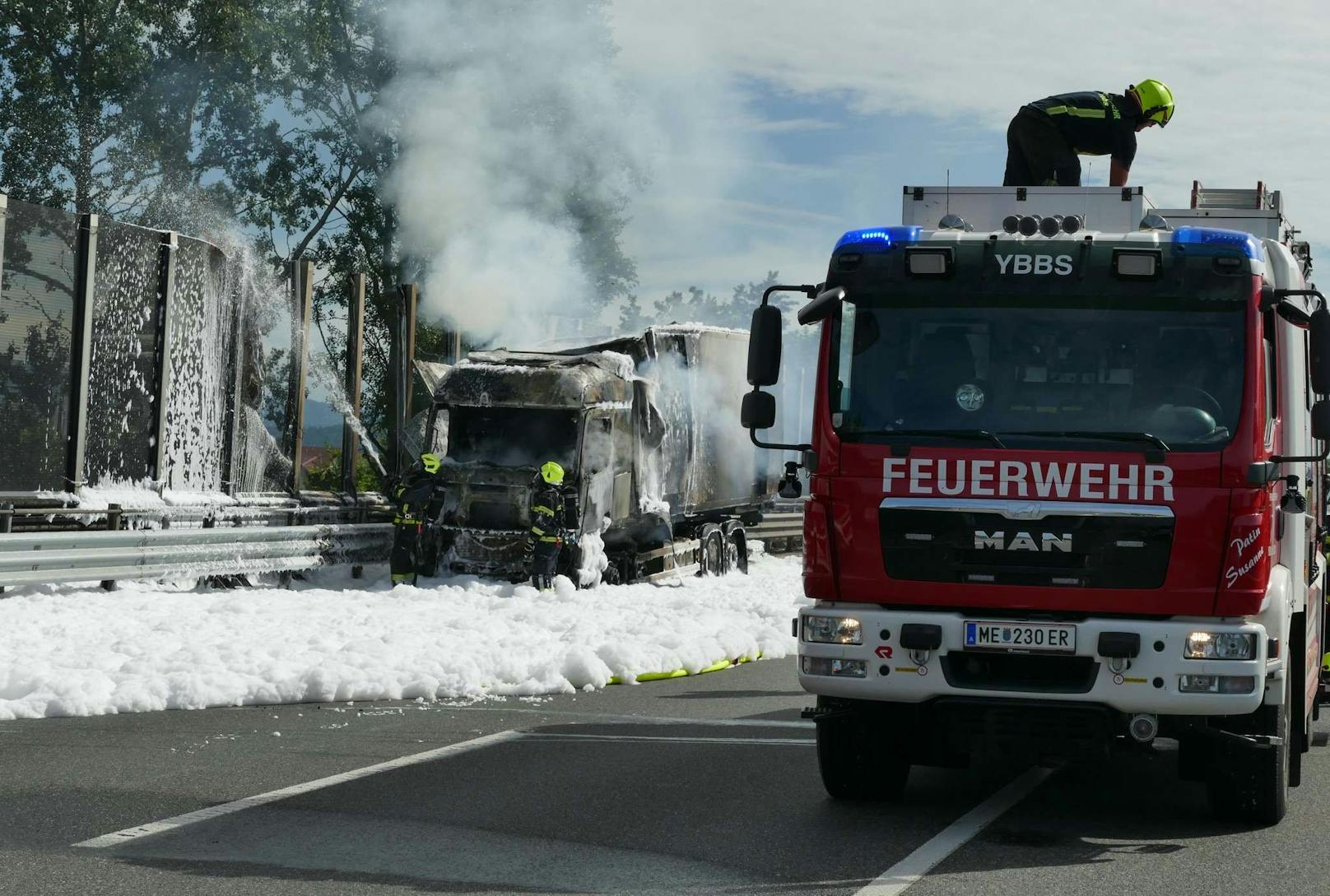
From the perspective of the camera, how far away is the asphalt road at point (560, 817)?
6633 mm

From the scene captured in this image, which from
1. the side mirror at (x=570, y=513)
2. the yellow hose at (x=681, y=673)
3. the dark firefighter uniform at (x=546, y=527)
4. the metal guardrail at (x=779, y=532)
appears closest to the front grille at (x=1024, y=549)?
the yellow hose at (x=681, y=673)

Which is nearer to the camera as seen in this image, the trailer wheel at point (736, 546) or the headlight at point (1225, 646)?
the headlight at point (1225, 646)

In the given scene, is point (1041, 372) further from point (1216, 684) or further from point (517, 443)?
point (517, 443)

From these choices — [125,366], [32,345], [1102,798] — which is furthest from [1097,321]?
[125,366]

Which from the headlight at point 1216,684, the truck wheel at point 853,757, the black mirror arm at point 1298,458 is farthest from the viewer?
the truck wheel at point 853,757

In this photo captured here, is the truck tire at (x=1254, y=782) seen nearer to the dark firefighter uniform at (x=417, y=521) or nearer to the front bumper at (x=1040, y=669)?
the front bumper at (x=1040, y=669)

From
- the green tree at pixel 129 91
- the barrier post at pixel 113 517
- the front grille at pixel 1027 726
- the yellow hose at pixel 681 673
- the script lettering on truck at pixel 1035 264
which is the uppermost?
the green tree at pixel 129 91

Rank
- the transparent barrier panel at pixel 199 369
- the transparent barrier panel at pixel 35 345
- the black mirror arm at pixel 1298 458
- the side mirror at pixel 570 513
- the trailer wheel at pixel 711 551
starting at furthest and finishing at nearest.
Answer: the trailer wheel at pixel 711 551, the side mirror at pixel 570 513, the transparent barrier panel at pixel 199 369, the transparent barrier panel at pixel 35 345, the black mirror arm at pixel 1298 458

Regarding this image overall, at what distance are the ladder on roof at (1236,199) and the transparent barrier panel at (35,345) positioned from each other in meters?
10.3

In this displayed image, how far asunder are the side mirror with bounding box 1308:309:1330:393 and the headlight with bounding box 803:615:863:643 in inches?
89.3

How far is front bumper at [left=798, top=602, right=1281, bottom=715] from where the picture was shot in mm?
7449

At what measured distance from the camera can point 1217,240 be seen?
787 cm

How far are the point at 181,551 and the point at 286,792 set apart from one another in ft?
30.5

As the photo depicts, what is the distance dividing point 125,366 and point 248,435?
3.00 meters
